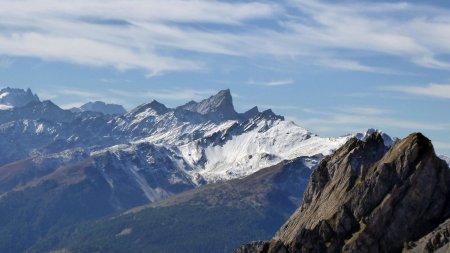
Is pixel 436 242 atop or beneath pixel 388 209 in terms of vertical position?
beneath

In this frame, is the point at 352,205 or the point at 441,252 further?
the point at 352,205

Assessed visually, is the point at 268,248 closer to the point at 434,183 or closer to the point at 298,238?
the point at 298,238

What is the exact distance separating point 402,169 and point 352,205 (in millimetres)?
12286

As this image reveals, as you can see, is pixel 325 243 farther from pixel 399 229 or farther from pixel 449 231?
pixel 449 231

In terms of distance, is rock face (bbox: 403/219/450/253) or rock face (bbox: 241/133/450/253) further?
rock face (bbox: 241/133/450/253)

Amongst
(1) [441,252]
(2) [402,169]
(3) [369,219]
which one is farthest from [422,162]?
(1) [441,252]

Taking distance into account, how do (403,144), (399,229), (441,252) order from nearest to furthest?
(441,252)
(399,229)
(403,144)

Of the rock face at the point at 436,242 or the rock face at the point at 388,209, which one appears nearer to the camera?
the rock face at the point at 436,242

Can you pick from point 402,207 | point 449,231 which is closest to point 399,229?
point 402,207

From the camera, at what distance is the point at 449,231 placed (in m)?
168

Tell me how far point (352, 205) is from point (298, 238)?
13.1 meters

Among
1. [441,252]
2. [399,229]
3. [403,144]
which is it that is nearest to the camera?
[441,252]

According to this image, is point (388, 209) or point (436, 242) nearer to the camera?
point (436, 242)

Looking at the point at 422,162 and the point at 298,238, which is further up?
the point at 422,162
